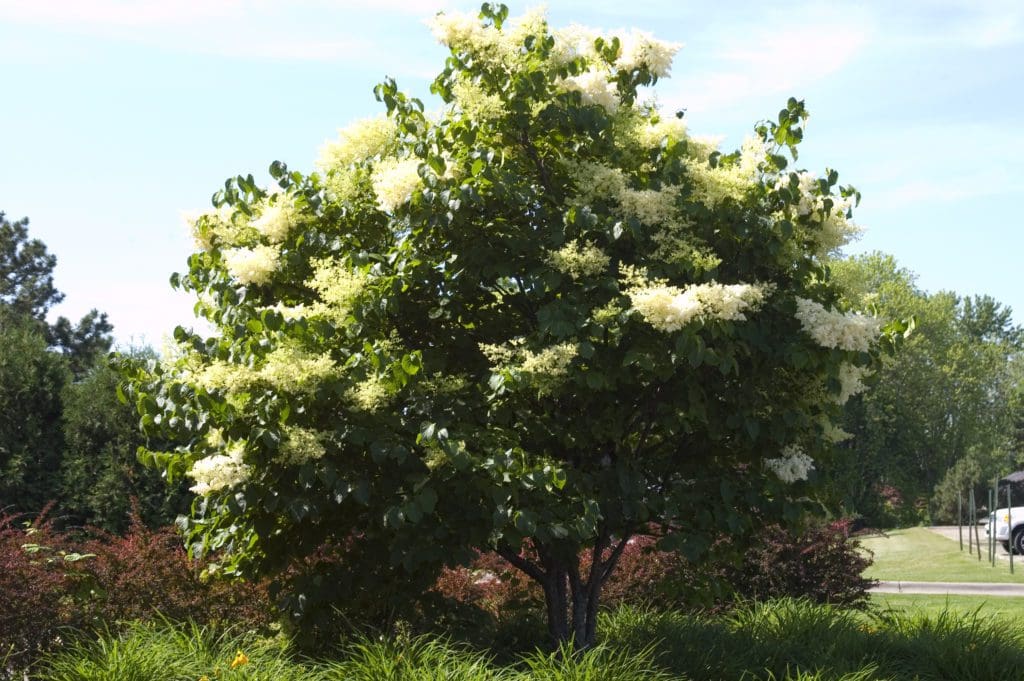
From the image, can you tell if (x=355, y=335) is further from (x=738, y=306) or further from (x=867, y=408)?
(x=867, y=408)

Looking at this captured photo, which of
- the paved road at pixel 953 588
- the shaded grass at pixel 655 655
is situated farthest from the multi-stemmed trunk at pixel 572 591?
the paved road at pixel 953 588

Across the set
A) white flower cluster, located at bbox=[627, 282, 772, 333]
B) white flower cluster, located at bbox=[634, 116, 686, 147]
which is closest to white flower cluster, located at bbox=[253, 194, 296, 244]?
white flower cluster, located at bbox=[634, 116, 686, 147]

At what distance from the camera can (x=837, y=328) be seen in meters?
6.39

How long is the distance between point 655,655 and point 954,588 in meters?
12.9

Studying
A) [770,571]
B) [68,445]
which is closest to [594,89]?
[770,571]

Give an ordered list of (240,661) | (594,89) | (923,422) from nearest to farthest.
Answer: (240,661)
(594,89)
(923,422)

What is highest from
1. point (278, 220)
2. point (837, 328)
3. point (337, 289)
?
point (278, 220)

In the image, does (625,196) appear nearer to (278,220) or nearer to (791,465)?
(791,465)

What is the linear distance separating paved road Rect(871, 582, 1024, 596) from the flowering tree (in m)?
11.6

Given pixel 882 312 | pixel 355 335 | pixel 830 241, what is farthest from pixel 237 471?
pixel 882 312

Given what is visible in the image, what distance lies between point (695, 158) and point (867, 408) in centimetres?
3498

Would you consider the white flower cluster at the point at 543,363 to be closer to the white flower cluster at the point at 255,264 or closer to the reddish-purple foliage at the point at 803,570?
the white flower cluster at the point at 255,264

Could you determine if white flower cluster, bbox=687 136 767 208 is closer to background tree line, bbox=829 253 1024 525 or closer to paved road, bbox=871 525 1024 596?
paved road, bbox=871 525 1024 596

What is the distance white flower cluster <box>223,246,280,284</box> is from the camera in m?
6.83
